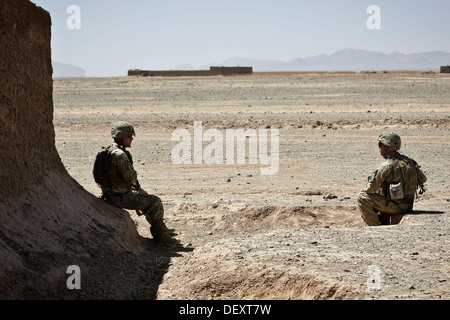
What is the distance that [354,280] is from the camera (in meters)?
5.31

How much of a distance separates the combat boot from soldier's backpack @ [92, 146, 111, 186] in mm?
822

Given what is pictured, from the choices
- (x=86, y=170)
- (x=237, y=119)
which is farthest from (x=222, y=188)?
(x=237, y=119)

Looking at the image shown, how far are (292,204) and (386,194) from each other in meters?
1.73

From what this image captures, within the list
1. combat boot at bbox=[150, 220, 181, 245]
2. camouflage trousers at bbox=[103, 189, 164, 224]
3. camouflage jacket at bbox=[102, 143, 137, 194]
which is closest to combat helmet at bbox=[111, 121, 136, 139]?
camouflage jacket at bbox=[102, 143, 137, 194]

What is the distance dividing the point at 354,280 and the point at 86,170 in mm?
8682

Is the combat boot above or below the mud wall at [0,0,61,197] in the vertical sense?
below

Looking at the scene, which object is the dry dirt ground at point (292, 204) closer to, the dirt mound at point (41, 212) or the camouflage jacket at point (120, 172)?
the dirt mound at point (41, 212)

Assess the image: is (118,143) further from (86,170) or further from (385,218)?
(86,170)

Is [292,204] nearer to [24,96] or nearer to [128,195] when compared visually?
[128,195]

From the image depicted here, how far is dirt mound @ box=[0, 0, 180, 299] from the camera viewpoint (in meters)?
5.26

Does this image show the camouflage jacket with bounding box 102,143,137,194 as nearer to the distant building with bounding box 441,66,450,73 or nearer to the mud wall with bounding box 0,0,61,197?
the mud wall with bounding box 0,0,61,197

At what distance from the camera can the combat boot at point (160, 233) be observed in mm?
7637

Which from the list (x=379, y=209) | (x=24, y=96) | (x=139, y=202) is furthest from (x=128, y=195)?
(x=379, y=209)

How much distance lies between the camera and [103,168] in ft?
24.2
